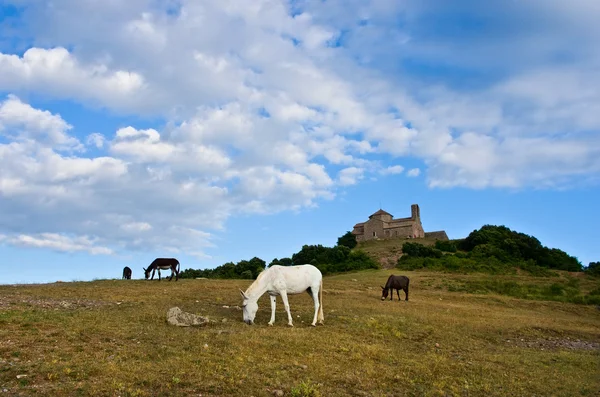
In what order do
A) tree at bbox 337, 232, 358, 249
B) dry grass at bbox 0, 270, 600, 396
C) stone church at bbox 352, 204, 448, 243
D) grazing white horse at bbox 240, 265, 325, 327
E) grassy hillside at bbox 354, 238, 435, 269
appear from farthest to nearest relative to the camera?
stone church at bbox 352, 204, 448, 243
tree at bbox 337, 232, 358, 249
grassy hillside at bbox 354, 238, 435, 269
grazing white horse at bbox 240, 265, 325, 327
dry grass at bbox 0, 270, 600, 396

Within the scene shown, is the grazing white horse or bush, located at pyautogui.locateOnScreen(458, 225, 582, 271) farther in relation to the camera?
bush, located at pyautogui.locateOnScreen(458, 225, 582, 271)

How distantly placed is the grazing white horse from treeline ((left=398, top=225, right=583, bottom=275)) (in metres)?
39.7

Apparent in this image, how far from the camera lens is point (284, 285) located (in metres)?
18.1

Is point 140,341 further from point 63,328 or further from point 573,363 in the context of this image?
point 573,363

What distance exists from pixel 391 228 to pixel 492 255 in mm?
37462

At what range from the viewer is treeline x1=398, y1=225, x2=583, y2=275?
57.8 meters

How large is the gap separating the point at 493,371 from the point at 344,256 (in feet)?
178

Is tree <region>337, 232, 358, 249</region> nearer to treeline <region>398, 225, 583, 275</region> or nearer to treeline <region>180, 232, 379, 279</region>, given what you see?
treeline <region>398, 225, 583, 275</region>

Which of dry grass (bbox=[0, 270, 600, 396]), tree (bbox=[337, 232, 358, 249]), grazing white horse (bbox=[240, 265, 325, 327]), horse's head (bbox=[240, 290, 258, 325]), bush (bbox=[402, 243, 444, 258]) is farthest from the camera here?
tree (bbox=[337, 232, 358, 249])

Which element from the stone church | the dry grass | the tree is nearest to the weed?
the dry grass

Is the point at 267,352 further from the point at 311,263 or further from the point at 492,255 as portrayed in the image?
the point at 492,255

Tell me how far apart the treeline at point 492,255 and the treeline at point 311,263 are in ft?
19.5

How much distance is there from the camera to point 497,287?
41.7 m

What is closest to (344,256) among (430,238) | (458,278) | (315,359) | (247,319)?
(458,278)
